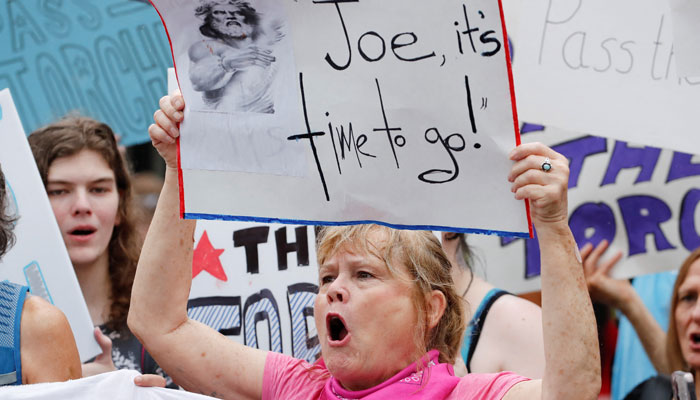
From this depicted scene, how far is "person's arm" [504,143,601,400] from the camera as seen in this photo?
170cm

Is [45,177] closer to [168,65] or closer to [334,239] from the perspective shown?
[168,65]

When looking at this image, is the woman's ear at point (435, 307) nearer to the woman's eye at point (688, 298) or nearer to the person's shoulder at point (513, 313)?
the person's shoulder at point (513, 313)

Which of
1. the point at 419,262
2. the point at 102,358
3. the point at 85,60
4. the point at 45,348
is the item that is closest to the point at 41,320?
the point at 45,348

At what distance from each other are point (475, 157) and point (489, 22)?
0.88 feet

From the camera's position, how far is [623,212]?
3201 mm

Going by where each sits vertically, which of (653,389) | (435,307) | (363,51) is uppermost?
(363,51)

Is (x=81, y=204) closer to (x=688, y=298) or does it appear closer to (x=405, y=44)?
(x=405, y=44)

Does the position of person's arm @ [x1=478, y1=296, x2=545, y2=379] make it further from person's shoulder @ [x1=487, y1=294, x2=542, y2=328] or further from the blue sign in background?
the blue sign in background

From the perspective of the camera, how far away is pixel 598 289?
3.16 metres

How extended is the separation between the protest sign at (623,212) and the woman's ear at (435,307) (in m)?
1.04

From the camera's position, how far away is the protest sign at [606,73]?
9.38ft

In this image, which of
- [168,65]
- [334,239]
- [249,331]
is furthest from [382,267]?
[168,65]

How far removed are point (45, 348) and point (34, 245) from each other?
0.75 m

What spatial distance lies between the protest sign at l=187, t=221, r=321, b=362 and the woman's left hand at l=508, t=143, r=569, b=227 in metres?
1.25
